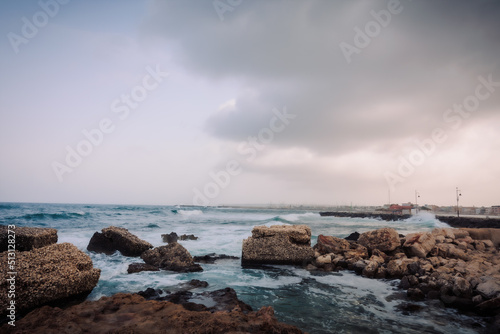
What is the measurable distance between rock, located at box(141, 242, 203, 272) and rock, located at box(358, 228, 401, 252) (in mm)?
6905

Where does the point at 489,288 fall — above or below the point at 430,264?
above

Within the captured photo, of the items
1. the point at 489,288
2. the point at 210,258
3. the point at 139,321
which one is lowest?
the point at 210,258

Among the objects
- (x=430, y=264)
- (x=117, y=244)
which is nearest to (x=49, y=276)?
(x=117, y=244)

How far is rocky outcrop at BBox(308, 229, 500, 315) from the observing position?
19.1ft

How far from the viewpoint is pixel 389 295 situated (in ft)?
21.6

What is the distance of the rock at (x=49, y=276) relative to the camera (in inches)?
178

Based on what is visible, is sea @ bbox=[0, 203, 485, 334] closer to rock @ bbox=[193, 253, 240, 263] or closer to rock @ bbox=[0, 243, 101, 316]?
rock @ bbox=[193, 253, 240, 263]

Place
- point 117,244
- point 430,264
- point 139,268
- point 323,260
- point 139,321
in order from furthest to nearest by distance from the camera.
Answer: point 117,244
point 323,260
point 139,268
point 430,264
point 139,321

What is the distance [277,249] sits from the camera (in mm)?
9508

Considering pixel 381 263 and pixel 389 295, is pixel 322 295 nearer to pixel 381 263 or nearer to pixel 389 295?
pixel 389 295

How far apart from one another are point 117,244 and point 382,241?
428 inches

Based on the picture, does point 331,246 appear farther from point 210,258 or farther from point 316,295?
point 210,258

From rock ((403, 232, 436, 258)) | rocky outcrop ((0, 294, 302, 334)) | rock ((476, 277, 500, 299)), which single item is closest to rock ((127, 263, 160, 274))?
rocky outcrop ((0, 294, 302, 334))

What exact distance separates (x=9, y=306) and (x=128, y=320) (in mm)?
2664
